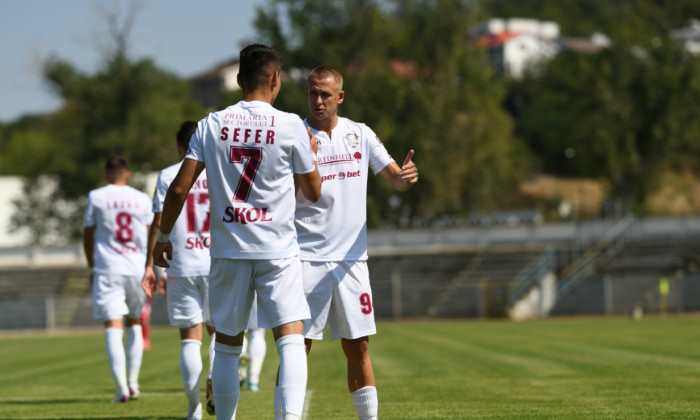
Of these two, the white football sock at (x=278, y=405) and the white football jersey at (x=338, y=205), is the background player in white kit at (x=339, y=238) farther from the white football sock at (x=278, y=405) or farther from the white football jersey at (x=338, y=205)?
the white football sock at (x=278, y=405)

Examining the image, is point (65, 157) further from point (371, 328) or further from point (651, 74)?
point (371, 328)

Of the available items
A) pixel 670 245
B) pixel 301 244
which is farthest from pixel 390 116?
pixel 301 244

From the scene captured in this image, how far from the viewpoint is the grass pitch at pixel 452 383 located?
26.4 feet

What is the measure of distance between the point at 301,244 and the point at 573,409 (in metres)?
2.79

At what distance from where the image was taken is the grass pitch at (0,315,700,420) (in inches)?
317

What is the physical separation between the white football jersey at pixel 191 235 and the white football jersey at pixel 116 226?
1582mm

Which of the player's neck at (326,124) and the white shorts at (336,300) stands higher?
the player's neck at (326,124)

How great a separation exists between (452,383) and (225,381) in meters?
5.48

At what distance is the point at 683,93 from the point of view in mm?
61219

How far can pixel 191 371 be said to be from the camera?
791 centimetres

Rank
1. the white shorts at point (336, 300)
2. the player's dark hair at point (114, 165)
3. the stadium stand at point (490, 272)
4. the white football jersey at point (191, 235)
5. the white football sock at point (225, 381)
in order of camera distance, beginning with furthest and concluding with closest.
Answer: the stadium stand at point (490, 272)
the player's dark hair at point (114, 165)
the white football jersey at point (191, 235)
the white shorts at point (336, 300)
the white football sock at point (225, 381)

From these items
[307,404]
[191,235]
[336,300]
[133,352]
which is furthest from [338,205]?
[133,352]

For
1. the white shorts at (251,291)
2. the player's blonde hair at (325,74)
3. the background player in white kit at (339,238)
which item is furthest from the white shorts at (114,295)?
the white shorts at (251,291)

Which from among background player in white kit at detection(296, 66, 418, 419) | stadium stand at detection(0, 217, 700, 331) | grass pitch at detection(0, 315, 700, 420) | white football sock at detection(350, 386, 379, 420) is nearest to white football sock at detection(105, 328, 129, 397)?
grass pitch at detection(0, 315, 700, 420)
